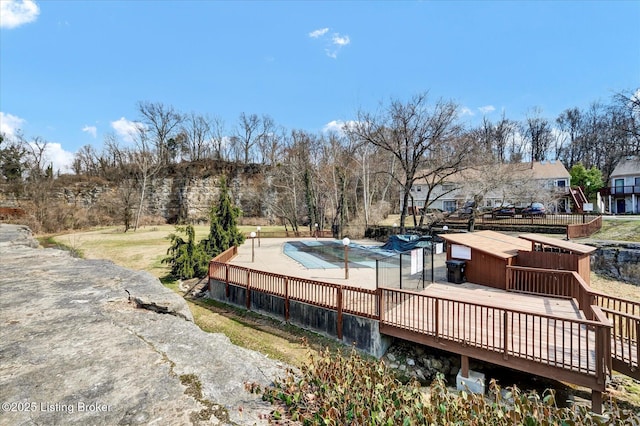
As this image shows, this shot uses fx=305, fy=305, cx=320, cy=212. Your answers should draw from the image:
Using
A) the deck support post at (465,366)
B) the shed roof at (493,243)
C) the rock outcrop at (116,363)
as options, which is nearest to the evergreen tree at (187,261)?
the shed roof at (493,243)

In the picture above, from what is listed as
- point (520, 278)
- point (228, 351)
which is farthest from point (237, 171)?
point (228, 351)

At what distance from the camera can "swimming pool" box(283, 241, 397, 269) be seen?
12727mm

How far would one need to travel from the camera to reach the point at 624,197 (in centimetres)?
3116

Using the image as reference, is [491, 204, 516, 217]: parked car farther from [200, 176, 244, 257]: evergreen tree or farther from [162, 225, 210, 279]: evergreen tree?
[162, 225, 210, 279]: evergreen tree

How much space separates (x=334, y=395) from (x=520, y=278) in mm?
9110

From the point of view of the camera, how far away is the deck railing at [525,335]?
4.68 meters

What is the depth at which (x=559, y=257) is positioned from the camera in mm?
8703

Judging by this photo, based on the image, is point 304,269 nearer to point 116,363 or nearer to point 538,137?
point 116,363

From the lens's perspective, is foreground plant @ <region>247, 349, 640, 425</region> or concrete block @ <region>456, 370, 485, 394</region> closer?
foreground plant @ <region>247, 349, 640, 425</region>

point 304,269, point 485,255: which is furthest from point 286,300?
point 485,255

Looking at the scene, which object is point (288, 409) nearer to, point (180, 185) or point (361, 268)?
point (361, 268)

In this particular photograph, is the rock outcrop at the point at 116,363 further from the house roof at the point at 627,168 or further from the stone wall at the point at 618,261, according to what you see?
the house roof at the point at 627,168

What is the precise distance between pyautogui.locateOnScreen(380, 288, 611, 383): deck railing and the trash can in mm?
3104

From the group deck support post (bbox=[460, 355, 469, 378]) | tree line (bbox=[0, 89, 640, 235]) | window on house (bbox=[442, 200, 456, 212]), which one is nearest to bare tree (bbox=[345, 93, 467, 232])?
tree line (bbox=[0, 89, 640, 235])
